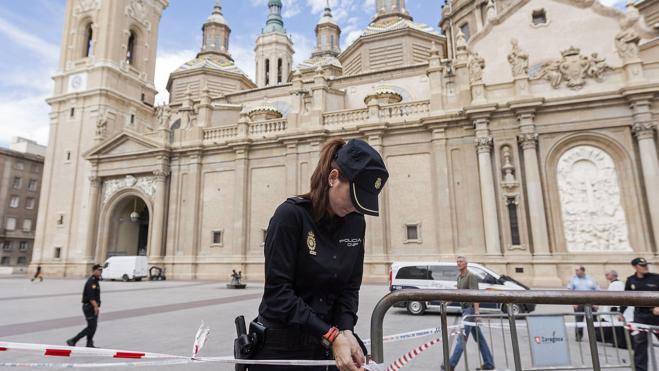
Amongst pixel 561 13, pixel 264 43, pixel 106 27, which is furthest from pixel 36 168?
pixel 561 13

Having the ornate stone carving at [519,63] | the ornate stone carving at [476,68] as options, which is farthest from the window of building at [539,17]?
the ornate stone carving at [476,68]

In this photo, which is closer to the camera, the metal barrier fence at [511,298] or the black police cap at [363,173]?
the black police cap at [363,173]

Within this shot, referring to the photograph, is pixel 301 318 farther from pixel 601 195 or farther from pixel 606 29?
pixel 606 29

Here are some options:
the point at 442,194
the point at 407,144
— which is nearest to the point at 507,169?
the point at 442,194

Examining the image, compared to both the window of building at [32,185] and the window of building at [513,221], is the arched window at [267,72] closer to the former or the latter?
the window of building at [32,185]

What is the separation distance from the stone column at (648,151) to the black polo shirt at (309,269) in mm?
22167

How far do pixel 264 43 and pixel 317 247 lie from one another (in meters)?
59.1

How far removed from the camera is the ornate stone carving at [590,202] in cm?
1892

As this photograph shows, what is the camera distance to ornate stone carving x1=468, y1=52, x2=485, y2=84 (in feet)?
73.4

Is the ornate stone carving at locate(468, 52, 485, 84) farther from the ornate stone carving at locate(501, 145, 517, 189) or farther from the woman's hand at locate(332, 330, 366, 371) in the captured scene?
the woman's hand at locate(332, 330, 366, 371)

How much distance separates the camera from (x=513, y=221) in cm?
2023

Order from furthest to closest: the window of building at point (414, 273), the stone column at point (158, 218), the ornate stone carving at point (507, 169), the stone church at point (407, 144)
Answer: the stone column at point (158, 218) → the ornate stone carving at point (507, 169) → the stone church at point (407, 144) → the window of building at point (414, 273)

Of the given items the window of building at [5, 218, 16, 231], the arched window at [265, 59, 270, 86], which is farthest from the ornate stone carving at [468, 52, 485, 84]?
Answer: the window of building at [5, 218, 16, 231]

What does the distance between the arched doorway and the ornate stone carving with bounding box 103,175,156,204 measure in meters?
0.97
